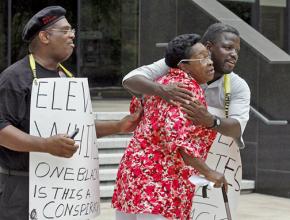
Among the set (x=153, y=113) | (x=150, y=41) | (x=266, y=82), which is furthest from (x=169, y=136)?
(x=150, y=41)

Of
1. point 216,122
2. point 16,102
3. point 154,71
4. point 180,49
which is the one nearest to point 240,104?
point 216,122

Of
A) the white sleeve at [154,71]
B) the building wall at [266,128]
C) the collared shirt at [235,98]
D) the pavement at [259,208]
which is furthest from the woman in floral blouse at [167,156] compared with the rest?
the building wall at [266,128]

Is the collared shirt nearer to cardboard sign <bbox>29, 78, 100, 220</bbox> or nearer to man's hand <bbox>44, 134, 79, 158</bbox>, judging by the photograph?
cardboard sign <bbox>29, 78, 100, 220</bbox>

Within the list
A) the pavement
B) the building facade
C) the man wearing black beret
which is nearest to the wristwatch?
the man wearing black beret

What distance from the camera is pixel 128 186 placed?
471 centimetres

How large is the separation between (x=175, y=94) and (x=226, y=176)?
1013 mm

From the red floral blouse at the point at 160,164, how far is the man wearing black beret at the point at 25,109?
47 cm

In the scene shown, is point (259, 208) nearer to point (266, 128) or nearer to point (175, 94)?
point (266, 128)

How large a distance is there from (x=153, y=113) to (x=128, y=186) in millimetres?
424

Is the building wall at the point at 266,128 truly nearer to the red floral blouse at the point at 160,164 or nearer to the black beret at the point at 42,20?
the red floral blouse at the point at 160,164

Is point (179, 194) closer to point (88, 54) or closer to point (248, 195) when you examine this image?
point (248, 195)

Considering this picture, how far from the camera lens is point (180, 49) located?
4711mm

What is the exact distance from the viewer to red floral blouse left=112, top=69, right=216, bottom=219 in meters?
4.59

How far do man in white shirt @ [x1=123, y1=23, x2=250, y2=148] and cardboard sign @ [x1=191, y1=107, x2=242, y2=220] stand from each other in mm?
126
